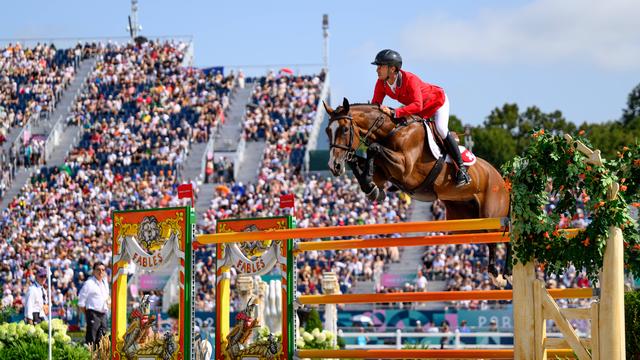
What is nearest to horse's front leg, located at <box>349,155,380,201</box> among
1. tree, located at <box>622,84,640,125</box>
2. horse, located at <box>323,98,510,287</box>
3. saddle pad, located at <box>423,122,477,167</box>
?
horse, located at <box>323,98,510,287</box>

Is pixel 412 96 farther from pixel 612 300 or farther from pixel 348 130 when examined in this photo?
pixel 612 300

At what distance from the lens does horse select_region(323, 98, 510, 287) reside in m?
7.46

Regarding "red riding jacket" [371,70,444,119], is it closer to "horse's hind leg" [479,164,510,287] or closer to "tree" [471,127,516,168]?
"horse's hind leg" [479,164,510,287]

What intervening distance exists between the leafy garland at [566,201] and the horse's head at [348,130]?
129 centimetres

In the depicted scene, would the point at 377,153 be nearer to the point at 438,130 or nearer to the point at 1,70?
the point at 438,130

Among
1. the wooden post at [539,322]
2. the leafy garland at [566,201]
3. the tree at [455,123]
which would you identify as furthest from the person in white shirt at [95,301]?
the tree at [455,123]

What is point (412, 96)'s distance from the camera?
26.0 ft

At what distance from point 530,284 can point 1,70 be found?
35.6 metres

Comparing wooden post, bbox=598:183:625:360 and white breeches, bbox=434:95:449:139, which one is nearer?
wooden post, bbox=598:183:625:360

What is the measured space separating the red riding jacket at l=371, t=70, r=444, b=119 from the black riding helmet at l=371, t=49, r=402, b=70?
11cm

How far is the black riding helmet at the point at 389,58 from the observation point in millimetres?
7879

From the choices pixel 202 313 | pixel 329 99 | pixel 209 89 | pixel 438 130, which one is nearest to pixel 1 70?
pixel 209 89

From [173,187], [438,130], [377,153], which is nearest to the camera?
[377,153]

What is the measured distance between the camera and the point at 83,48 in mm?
39906
